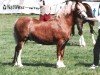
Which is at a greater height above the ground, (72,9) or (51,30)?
(72,9)

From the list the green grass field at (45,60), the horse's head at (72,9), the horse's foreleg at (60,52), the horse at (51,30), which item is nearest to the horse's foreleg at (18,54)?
the horse at (51,30)

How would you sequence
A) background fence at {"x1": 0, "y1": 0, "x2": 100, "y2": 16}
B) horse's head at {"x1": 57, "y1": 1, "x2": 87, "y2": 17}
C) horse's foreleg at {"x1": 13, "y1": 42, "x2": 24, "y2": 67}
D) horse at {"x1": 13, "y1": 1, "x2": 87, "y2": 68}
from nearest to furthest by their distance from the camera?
1. horse's head at {"x1": 57, "y1": 1, "x2": 87, "y2": 17}
2. horse at {"x1": 13, "y1": 1, "x2": 87, "y2": 68}
3. horse's foreleg at {"x1": 13, "y1": 42, "x2": 24, "y2": 67}
4. background fence at {"x1": 0, "y1": 0, "x2": 100, "y2": 16}

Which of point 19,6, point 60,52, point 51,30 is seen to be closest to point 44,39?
point 51,30

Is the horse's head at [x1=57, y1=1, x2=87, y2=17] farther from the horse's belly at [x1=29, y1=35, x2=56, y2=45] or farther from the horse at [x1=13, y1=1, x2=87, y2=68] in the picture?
the horse's belly at [x1=29, y1=35, x2=56, y2=45]

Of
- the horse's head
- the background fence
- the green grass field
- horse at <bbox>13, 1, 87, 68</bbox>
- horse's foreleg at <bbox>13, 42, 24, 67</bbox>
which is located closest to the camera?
the green grass field

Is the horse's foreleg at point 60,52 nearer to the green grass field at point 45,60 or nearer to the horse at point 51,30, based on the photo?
the horse at point 51,30

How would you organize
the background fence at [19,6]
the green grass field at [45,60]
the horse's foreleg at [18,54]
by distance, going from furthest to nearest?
1. the background fence at [19,6]
2. the horse's foreleg at [18,54]
3. the green grass field at [45,60]

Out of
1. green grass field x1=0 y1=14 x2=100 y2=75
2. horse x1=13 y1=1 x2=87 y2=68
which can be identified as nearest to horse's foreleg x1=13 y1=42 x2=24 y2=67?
horse x1=13 y1=1 x2=87 y2=68

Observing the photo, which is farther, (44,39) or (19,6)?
(19,6)

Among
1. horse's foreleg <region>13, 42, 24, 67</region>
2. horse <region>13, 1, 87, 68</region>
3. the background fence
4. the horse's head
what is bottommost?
the background fence

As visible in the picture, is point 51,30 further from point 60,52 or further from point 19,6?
point 19,6

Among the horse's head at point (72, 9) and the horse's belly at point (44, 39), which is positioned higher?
the horse's head at point (72, 9)

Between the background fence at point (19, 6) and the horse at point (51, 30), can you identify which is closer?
the horse at point (51, 30)

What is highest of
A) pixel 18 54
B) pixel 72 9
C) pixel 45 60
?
pixel 72 9
